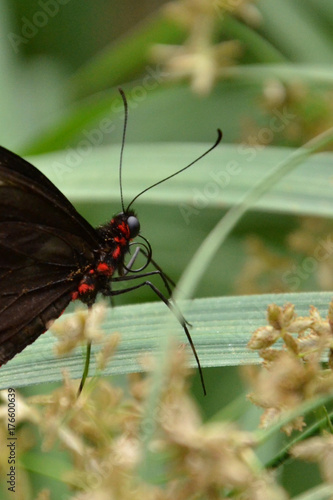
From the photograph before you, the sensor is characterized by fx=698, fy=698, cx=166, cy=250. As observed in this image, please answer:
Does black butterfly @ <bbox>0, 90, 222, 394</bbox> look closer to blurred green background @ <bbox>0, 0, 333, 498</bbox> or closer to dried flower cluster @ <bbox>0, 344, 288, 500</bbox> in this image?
blurred green background @ <bbox>0, 0, 333, 498</bbox>

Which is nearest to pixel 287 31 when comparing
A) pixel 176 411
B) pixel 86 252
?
pixel 86 252

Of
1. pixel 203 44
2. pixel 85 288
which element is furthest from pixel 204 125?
pixel 85 288

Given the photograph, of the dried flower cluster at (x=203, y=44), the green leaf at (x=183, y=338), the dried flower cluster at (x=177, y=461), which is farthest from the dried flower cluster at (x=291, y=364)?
the dried flower cluster at (x=203, y=44)

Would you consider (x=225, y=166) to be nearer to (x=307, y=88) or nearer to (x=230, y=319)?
(x=307, y=88)

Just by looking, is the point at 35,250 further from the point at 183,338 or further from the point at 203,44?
the point at 203,44

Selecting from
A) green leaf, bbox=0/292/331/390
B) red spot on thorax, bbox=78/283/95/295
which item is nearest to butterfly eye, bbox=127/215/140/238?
red spot on thorax, bbox=78/283/95/295

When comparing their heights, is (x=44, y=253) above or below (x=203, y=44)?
below

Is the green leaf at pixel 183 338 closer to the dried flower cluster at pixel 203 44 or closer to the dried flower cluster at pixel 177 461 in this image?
the dried flower cluster at pixel 177 461
